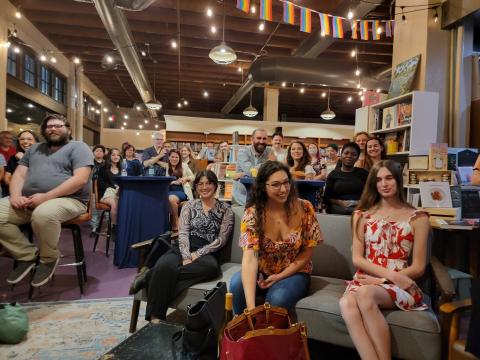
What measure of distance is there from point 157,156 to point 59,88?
524 centimetres

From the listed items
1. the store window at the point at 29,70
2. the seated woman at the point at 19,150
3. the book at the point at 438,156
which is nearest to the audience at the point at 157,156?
the seated woman at the point at 19,150

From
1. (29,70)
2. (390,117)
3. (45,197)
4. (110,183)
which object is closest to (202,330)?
(45,197)

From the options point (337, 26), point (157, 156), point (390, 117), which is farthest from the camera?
point (157, 156)

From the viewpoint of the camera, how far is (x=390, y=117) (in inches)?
164

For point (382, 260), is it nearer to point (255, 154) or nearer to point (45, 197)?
point (255, 154)

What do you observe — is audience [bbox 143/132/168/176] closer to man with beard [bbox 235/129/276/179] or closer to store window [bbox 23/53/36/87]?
man with beard [bbox 235/129/276/179]

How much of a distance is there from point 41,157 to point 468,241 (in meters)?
3.75

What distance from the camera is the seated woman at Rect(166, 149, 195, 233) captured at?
15.3 feet

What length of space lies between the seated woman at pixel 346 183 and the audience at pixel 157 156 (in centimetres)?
262

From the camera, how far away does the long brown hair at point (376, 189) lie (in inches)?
83.0

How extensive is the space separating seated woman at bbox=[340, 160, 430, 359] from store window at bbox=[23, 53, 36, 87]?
23.3 feet

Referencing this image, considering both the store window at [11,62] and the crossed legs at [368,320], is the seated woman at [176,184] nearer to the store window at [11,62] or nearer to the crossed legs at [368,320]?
the crossed legs at [368,320]

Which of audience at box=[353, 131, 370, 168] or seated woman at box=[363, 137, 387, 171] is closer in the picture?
seated woman at box=[363, 137, 387, 171]

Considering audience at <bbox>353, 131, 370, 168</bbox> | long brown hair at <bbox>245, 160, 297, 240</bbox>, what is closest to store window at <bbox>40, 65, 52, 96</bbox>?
audience at <bbox>353, 131, 370, 168</bbox>
